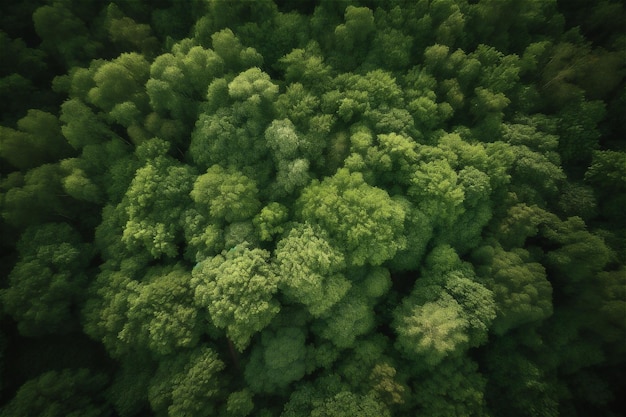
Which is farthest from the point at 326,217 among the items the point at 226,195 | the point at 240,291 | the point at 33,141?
the point at 33,141

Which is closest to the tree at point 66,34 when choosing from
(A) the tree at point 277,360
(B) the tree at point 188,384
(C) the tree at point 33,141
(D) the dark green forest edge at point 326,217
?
(D) the dark green forest edge at point 326,217

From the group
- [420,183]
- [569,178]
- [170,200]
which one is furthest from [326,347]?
[569,178]

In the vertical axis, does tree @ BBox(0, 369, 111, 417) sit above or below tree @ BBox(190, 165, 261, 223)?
below

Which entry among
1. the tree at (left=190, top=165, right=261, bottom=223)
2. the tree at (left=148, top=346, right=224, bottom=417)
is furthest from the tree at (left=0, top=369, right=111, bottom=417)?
the tree at (left=190, top=165, right=261, bottom=223)

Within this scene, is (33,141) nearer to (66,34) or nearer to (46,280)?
(66,34)

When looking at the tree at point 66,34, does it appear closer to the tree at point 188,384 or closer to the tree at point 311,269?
the tree at point 311,269

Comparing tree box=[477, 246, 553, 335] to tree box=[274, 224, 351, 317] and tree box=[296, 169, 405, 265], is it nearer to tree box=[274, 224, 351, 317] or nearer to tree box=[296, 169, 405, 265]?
tree box=[296, 169, 405, 265]
